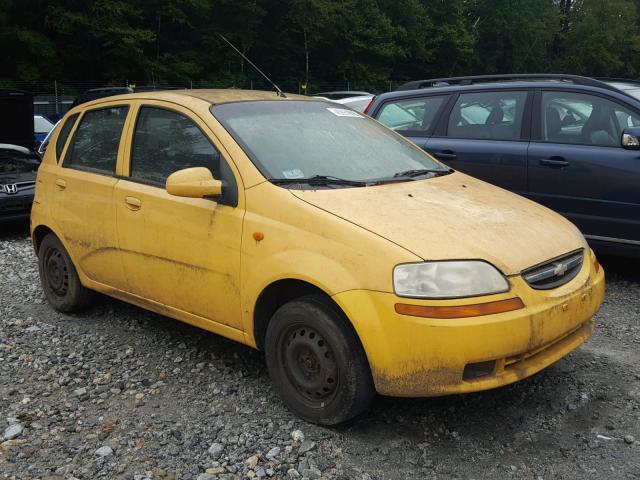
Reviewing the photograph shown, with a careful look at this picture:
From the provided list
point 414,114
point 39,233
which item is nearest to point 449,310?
point 39,233

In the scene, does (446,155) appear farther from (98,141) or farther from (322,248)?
(322,248)

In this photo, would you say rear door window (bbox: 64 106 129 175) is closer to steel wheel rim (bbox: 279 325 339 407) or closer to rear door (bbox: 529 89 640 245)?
steel wheel rim (bbox: 279 325 339 407)

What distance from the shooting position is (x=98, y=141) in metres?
4.69

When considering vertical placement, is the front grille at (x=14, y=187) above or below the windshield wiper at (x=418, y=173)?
below

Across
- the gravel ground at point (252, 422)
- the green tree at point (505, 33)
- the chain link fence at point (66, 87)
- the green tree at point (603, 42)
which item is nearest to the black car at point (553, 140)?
the gravel ground at point (252, 422)

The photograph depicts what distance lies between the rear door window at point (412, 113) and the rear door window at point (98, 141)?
2.80 meters

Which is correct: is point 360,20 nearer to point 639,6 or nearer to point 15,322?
point 15,322

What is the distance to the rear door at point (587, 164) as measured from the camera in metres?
5.38

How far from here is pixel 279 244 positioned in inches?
132

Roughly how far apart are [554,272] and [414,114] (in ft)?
12.5

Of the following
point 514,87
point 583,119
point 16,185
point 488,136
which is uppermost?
point 514,87

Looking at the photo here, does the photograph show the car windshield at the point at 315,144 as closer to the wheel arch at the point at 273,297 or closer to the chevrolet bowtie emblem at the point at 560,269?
the wheel arch at the point at 273,297

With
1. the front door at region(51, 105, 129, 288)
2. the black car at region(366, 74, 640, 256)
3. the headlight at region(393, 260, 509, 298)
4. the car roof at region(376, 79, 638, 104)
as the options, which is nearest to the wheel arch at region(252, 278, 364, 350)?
the headlight at region(393, 260, 509, 298)

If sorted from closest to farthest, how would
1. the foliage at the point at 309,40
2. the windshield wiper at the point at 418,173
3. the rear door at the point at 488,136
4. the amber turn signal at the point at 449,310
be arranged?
the amber turn signal at the point at 449,310
the windshield wiper at the point at 418,173
the rear door at the point at 488,136
the foliage at the point at 309,40
